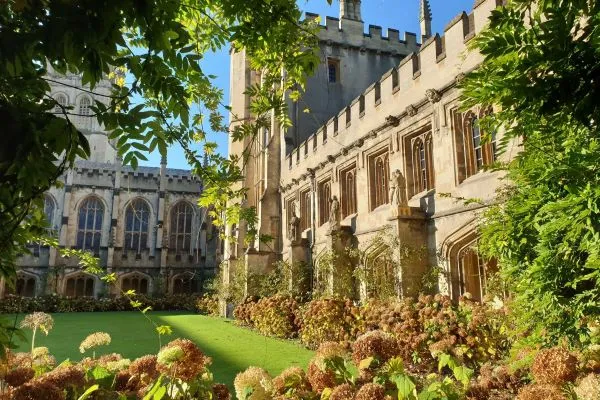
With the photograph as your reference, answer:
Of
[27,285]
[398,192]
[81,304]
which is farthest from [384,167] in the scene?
[27,285]

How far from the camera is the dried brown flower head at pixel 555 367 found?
1976mm

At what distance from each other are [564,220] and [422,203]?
8.05 m

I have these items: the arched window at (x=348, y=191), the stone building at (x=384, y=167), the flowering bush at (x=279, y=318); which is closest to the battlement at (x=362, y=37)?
the stone building at (x=384, y=167)

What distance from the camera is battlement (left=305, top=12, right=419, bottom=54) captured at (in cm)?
1833

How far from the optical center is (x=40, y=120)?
1.57m

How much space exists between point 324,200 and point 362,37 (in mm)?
8116

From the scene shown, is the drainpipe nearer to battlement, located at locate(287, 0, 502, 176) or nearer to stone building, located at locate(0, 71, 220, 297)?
battlement, located at locate(287, 0, 502, 176)

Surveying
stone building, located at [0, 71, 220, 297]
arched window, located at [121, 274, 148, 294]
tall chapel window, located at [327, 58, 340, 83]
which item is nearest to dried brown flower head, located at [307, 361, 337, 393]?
tall chapel window, located at [327, 58, 340, 83]

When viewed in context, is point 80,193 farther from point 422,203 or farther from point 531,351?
point 531,351

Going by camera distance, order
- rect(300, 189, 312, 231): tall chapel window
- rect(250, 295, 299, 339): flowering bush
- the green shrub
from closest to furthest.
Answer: rect(250, 295, 299, 339): flowering bush, rect(300, 189, 312, 231): tall chapel window, the green shrub

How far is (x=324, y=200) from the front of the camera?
1545cm

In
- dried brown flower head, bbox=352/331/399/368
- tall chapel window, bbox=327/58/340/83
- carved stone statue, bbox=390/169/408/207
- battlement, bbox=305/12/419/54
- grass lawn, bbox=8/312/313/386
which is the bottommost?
grass lawn, bbox=8/312/313/386

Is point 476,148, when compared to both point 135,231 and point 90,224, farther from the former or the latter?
point 90,224

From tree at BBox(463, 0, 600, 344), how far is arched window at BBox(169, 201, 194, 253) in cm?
3074
